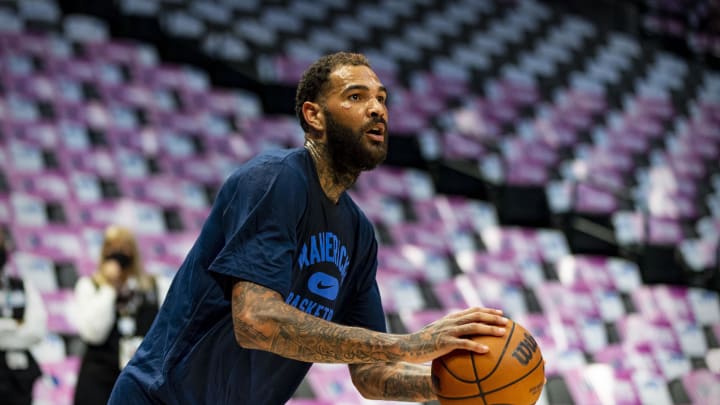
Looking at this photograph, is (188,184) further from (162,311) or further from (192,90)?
(162,311)

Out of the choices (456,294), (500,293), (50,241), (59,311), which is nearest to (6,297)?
(59,311)

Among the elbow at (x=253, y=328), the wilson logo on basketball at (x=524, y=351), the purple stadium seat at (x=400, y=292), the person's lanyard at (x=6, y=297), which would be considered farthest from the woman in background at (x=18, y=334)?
the wilson logo on basketball at (x=524, y=351)

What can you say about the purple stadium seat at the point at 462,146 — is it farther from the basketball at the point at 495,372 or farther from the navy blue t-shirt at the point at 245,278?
the basketball at the point at 495,372

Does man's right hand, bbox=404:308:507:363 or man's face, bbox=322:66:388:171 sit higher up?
man's face, bbox=322:66:388:171

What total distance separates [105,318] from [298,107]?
2708mm

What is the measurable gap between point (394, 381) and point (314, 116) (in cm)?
70

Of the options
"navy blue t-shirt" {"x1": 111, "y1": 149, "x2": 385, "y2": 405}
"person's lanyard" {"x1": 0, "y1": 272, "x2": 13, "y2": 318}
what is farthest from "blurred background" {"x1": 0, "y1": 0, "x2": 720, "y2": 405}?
"navy blue t-shirt" {"x1": 111, "y1": 149, "x2": 385, "y2": 405}

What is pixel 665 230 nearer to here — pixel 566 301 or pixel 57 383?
pixel 566 301

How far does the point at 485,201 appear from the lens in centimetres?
834

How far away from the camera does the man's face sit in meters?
2.24

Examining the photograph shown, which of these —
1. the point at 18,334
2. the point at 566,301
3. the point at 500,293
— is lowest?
the point at 566,301

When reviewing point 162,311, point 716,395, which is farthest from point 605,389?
point 162,311

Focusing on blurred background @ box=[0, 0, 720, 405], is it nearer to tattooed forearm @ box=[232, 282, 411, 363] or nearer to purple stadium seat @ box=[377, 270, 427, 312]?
purple stadium seat @ box=[377, 270, 427, 312]

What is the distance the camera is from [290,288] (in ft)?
7.00
